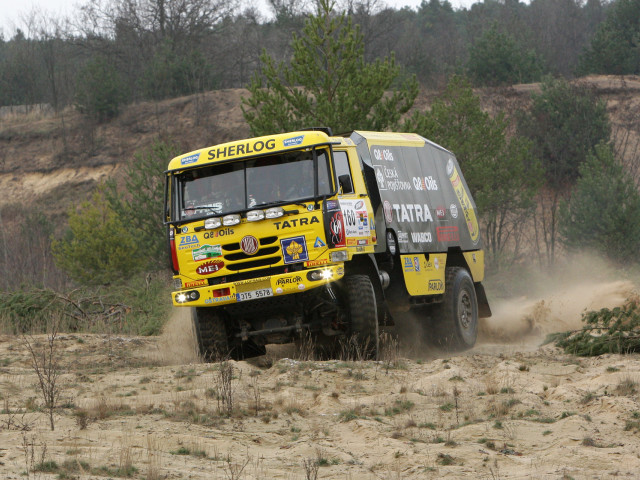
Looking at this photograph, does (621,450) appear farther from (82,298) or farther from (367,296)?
(82,298)

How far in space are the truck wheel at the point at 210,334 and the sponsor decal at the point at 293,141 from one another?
260 centimetres

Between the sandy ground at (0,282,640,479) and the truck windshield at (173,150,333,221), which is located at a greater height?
the truck windshield at (173,150,333,221)

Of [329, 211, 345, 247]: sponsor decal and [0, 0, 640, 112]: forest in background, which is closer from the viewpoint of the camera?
[329, 211, 345, 247]: sponsor decal

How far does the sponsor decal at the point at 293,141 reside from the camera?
1170 centimetres

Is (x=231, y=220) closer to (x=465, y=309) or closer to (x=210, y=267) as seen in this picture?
(x=210, y=267)

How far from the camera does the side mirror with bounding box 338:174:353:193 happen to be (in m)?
11.6

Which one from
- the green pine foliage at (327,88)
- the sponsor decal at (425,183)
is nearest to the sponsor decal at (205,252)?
the sponsor decal at (425,183)

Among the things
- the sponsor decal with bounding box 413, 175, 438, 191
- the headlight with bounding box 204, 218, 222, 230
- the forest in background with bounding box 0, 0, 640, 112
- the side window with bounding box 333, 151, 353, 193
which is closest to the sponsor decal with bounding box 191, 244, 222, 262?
the headlight with bounding box 204, 218, 222, 230

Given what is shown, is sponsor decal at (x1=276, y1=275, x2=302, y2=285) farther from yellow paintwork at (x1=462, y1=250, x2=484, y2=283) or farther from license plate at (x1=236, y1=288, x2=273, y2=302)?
yellow paintwork at (x1=462, y1=250, x2=484, y2=283)

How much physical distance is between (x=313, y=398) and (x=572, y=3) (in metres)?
79.5

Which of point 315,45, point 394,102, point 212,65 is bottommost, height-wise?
Result: point 394,102

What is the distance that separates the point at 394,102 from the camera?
22.4 meters

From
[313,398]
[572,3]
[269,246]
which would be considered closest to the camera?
[313,398]

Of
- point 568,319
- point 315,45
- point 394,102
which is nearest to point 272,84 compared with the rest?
point 315,45
